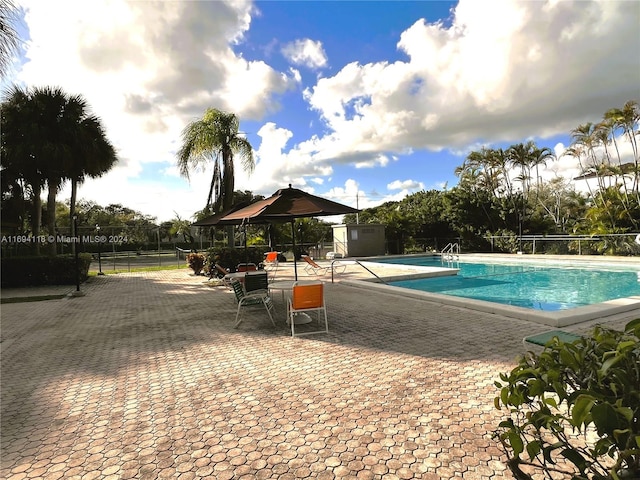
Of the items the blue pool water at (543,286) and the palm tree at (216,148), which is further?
the palm tree at (216,148)

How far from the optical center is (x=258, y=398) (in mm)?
3398

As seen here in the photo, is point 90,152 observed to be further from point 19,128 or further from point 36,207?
point 36,207

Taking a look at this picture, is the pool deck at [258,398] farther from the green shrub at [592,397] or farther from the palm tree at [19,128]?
the palm tree at [19,128]

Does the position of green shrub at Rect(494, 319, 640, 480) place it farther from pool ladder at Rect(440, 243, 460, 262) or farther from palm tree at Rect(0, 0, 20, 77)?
pool ladder at Rect(440, 243, 460, 262)

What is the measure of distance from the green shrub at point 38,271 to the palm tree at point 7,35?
862cm

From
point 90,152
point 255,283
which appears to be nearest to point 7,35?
point 255,283

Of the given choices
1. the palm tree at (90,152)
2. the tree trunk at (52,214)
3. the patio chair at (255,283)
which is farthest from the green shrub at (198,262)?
the patio chair at (255,283)

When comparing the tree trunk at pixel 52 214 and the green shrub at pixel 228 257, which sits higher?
the tree trunk at pixel 52 214

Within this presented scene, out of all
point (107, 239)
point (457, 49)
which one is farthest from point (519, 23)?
point (107, 239)

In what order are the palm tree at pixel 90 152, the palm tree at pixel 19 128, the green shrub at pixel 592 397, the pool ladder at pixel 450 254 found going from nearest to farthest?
1. the green shrub at pixel 592 397
2. the palm tree at pixel 19 128
3. the palm tree at pixel 90 152
4. the pool ladder at pixel 450 254

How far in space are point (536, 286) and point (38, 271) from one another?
17.8m

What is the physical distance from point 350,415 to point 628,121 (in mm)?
22697

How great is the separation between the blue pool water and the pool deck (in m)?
3.92

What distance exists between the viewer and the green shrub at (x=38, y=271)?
42.0ft
